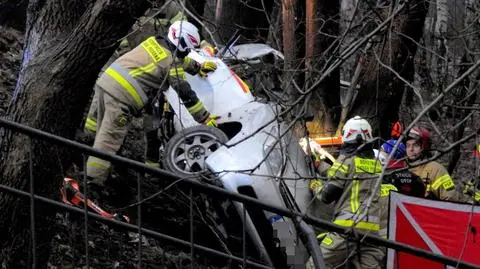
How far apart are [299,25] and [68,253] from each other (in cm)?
553

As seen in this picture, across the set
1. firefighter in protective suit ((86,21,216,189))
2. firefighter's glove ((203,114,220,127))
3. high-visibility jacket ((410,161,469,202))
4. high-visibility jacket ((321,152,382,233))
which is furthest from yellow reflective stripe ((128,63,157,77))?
high-visibility jacket ((410,161,469,202))

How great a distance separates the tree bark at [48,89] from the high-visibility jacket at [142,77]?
240 cm

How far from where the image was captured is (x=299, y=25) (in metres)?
10.7

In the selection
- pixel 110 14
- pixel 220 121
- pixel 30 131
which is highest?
pixel 110 14

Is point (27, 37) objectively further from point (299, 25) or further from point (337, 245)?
point (299, 25)

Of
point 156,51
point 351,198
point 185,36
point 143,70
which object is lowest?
point 351,198

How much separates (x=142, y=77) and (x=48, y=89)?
8.59ft

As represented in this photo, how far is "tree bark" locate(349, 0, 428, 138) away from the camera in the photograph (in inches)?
370

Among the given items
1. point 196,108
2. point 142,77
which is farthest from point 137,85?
point 196,108

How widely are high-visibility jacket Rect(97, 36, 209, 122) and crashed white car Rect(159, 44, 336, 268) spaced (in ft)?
0.48

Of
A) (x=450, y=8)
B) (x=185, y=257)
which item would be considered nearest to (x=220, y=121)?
(x=185, y=257)

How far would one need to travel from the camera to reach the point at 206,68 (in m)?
7.81

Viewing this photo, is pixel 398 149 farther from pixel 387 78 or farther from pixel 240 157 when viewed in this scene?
pixel 387 78

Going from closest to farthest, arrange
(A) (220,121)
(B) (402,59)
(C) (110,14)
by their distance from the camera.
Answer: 1. (C) (110,14)
2. (A) (220,121)
3. (B) (402,59)
